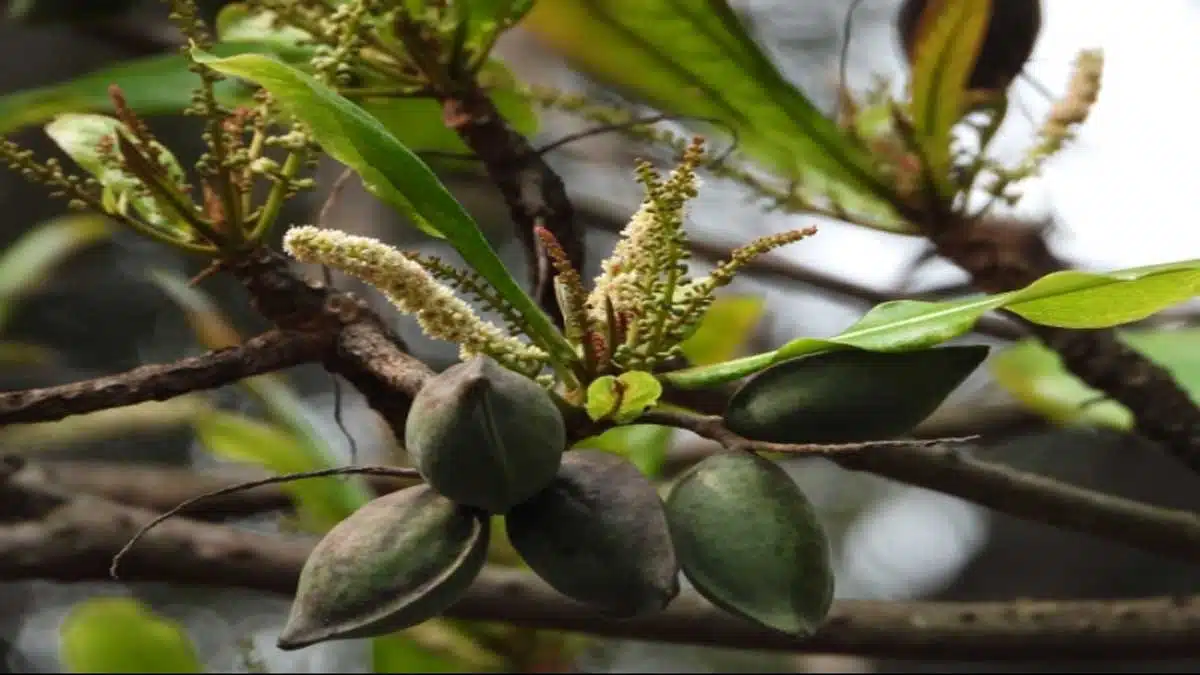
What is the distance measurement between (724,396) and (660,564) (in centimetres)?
17

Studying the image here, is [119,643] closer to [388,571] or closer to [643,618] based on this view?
[643,618]

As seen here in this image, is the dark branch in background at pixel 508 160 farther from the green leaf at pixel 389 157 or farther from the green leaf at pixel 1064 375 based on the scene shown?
the green leaf at pixel 1064 375

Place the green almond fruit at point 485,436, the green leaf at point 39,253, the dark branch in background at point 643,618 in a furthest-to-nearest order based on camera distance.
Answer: the green leaf at point 39,253, the dark branch in background at point 643,618, the green almond fruit at point 485,436

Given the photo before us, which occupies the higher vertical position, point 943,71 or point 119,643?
point 943,71

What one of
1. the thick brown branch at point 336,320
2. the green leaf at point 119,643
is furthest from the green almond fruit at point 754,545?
the green leaf at point 119,643

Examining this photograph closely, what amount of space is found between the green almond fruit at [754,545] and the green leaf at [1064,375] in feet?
1.55

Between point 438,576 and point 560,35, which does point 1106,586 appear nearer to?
point 560,35

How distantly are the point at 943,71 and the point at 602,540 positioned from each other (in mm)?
384

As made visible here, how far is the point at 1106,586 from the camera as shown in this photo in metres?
1.23

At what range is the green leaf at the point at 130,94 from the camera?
538 mm

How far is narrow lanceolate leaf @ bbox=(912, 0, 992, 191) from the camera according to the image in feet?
1.96

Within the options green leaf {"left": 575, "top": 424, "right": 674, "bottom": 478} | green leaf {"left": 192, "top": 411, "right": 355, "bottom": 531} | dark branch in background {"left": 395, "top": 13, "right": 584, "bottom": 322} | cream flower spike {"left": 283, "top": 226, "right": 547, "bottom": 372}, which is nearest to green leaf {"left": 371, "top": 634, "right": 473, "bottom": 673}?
green leaf {"left": 192, "top": 411, "right": 355, "bottom": 531}

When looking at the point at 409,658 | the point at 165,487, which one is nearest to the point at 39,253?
the point at 165,487

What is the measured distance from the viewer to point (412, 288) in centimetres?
34
